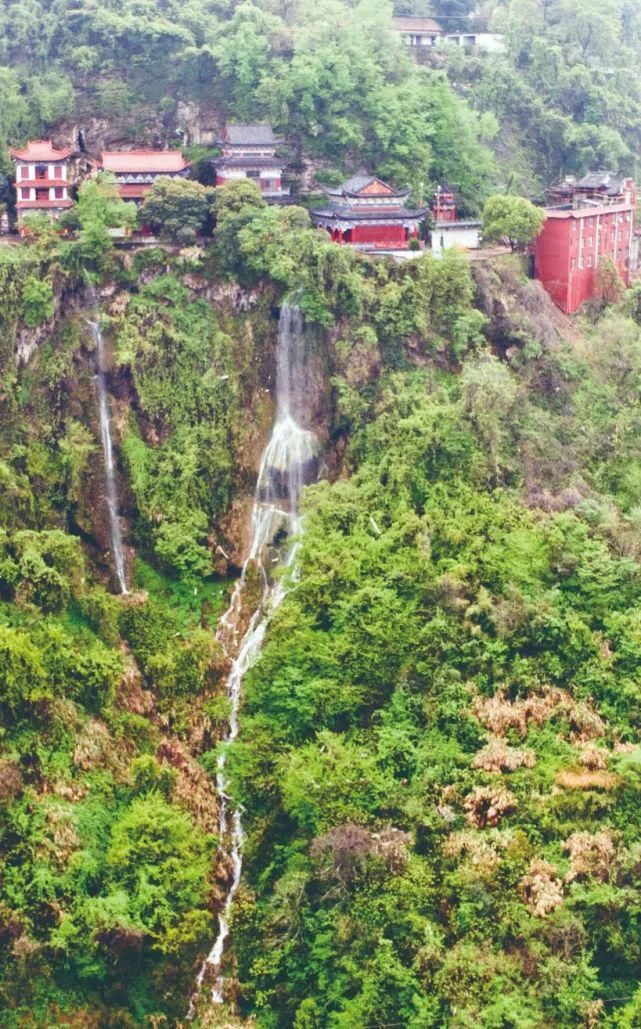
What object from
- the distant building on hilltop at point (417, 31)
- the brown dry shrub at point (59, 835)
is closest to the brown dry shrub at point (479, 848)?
the brown dry shrub at point (59, 835)

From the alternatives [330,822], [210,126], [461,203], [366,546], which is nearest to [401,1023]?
[330,822]

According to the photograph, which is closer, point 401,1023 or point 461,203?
point 401,1023

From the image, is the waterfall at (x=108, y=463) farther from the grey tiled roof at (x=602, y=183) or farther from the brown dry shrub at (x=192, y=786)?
the grey tiled roof at (x=602, y=183)

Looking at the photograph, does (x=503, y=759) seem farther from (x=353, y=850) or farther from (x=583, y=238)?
(x=583, y=238)

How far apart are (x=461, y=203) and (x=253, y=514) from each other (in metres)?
15.2

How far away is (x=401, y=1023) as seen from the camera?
24.2 m

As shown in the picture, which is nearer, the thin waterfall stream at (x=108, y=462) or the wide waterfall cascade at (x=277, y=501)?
the wide waterfall cascade at (x=277, y=501)

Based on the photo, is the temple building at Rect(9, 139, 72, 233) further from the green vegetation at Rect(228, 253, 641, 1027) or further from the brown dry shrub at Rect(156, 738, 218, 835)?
the brown dry shrub at Rect(156, 738, 218, 835)

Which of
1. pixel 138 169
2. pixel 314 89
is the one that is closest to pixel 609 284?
pixel 314 89

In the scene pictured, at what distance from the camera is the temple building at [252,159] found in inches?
1624

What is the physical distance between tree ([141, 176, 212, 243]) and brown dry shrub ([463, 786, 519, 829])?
1870cm

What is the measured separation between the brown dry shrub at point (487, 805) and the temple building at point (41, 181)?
22.1m

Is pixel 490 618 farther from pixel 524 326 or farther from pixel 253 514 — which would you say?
pixel 524 326

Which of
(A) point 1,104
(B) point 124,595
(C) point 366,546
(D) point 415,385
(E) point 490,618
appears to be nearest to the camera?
(E) point 490,618
